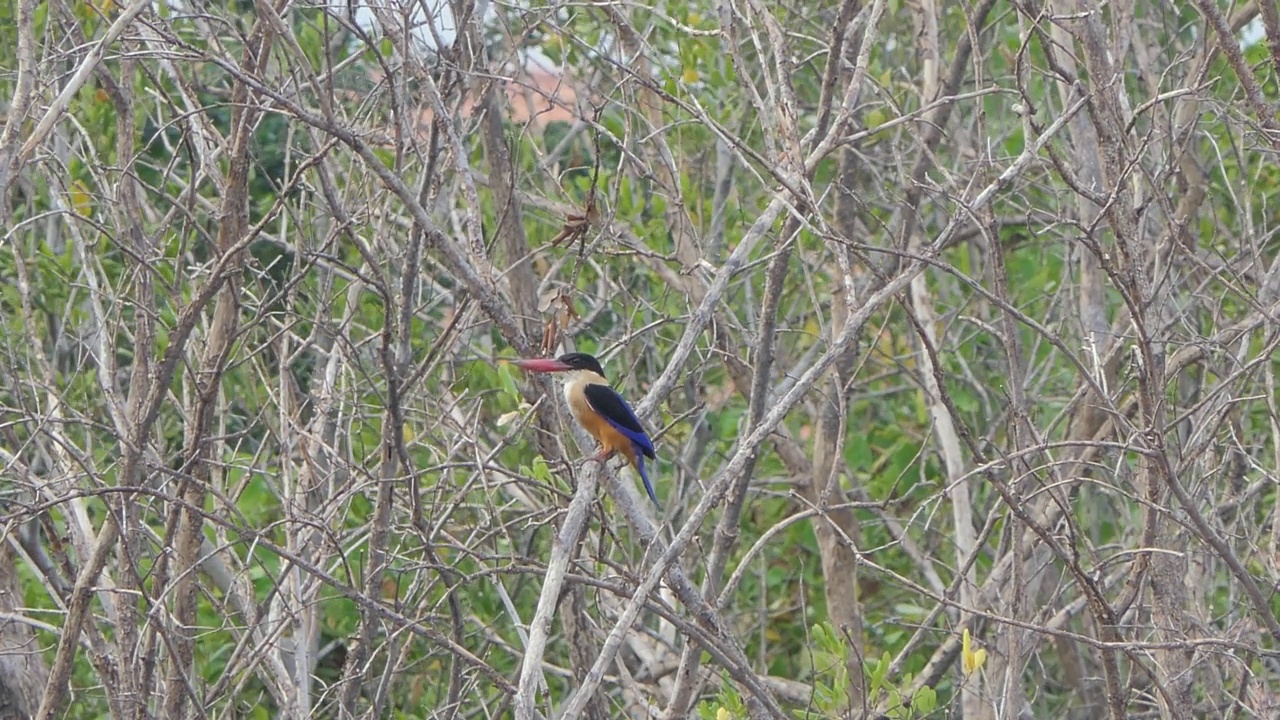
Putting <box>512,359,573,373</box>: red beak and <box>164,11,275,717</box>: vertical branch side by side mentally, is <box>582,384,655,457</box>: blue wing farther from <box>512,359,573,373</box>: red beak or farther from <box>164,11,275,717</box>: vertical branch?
<box>164,11,275,717</box>: vertical branch

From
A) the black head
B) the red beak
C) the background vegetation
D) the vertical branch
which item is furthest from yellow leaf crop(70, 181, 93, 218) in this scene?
the red beak

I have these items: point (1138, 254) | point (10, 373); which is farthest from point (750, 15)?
point (10, 373)

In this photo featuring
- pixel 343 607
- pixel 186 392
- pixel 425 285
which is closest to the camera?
pixel 186 392

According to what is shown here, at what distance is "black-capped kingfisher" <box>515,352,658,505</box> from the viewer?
4266 mm

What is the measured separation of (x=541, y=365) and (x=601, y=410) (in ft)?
3.39

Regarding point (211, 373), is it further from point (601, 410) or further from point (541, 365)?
point (601, 410)

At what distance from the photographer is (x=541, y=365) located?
3.41 m

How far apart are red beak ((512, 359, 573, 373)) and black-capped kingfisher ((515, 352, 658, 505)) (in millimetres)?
410

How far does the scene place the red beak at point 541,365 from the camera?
3213 mm

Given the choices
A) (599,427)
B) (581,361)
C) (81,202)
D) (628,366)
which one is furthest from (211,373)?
(628,366)

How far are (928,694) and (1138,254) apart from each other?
1093mm

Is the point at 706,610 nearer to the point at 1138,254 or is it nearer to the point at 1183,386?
the point at 1138,254

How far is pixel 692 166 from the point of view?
5949 millimetres

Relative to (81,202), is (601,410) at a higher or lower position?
Result: lower
